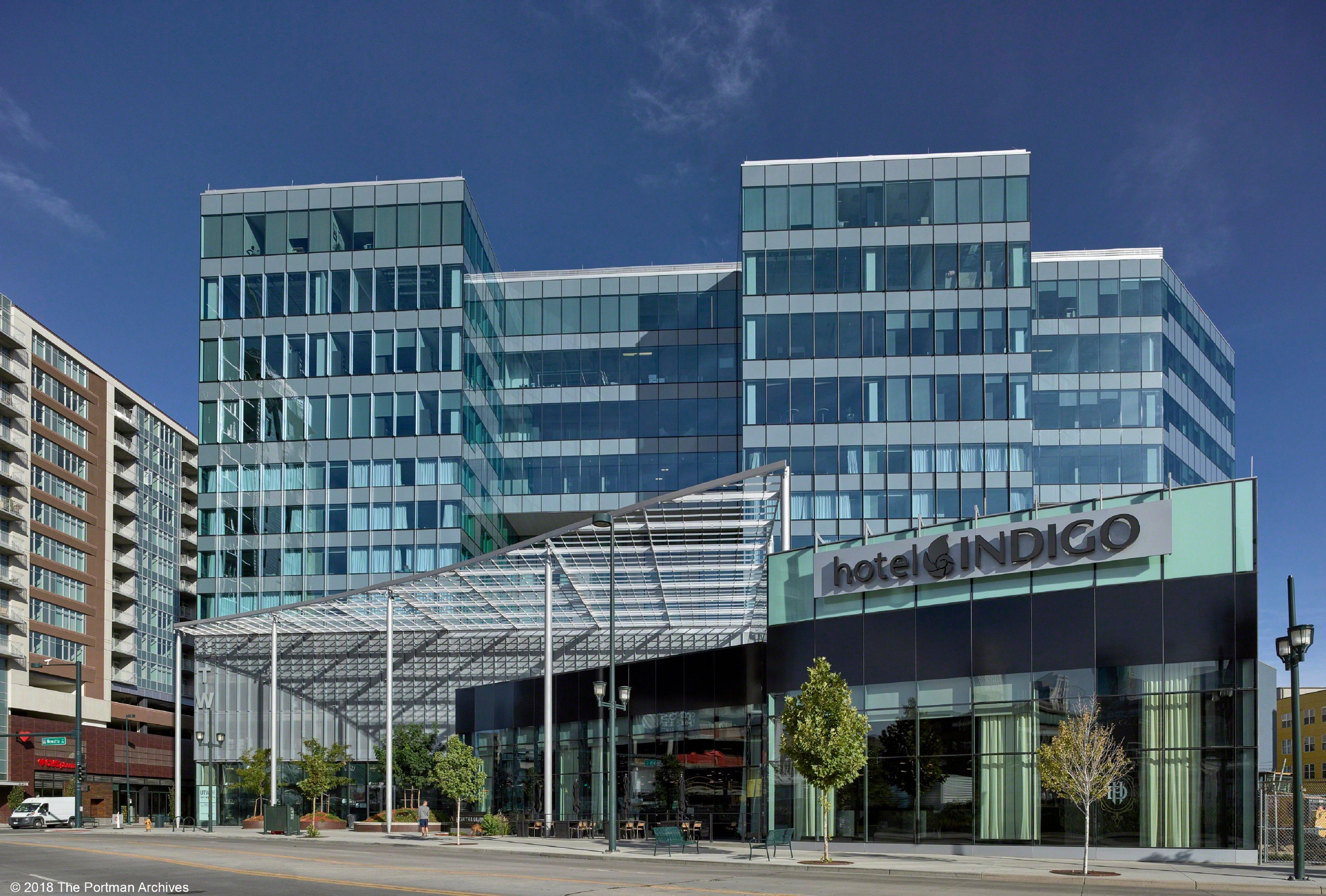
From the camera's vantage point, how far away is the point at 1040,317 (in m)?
79.0

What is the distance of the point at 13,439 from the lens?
9306cm

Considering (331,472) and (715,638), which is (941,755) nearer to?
(715,638)

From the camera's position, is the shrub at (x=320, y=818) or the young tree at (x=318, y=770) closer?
the shrub at (x=320, y=818)

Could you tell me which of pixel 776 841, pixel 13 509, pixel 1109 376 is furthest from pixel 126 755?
pixel 1109 376

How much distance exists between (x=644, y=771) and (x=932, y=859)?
15929 millimetres

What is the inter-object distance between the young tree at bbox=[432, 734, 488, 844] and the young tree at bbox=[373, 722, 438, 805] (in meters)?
15.4

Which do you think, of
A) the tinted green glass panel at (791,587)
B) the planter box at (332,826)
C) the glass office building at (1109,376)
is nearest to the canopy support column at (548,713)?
the tinted green glass panel at (791,587)

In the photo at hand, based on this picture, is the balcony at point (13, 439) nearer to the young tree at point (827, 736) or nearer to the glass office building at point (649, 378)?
the glass office building at point (649, 378)

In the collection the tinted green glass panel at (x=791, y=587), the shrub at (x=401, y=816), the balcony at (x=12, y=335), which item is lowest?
the shrub at (x=401, y=816)

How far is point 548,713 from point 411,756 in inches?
829

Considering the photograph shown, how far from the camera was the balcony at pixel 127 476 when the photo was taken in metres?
112

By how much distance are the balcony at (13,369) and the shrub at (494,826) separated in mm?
65251

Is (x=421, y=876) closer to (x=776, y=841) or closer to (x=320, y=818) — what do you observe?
(x=776, y=841)

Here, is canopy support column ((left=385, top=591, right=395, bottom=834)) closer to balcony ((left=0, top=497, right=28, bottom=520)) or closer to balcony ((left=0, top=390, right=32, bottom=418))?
balcony ((left=0, top=497, right=28, bottom=520))
